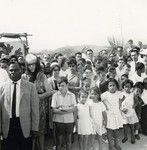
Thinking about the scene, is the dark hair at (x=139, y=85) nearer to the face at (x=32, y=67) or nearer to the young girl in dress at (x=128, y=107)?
the young girl in dress at (x=128, y=107)

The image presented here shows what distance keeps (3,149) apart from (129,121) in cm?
388

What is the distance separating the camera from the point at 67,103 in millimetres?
6602

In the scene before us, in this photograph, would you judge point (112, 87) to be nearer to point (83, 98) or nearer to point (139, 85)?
point (83, 98)

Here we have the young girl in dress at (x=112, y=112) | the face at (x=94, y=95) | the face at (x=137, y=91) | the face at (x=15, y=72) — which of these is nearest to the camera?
the face at (x=15, y=72)

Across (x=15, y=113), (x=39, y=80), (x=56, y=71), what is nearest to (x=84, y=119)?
(x=56, y=71)

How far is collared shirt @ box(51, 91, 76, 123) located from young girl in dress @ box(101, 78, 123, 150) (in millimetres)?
944

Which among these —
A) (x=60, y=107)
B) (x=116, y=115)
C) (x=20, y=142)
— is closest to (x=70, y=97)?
(x=60, y=107)

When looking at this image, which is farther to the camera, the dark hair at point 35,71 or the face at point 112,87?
the face at point 112,87

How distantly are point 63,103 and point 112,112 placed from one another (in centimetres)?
122

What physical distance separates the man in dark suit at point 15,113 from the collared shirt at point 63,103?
5.17ft

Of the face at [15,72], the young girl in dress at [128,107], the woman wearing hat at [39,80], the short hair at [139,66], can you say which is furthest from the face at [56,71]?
the short hair at [139,66]

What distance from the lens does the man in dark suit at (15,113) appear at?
15.8 ft

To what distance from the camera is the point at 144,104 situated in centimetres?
886

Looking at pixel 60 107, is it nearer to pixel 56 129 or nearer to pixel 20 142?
pixel 56 129
